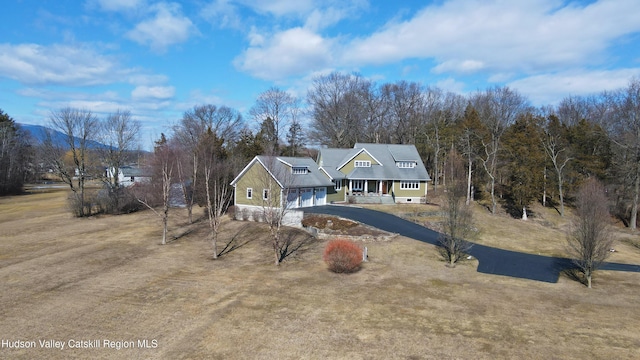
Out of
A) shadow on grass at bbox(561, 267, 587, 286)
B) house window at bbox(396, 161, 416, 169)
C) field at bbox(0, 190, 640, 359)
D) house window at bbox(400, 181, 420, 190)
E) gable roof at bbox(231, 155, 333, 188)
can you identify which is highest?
house window at bbox(396, 161, 416, 169)

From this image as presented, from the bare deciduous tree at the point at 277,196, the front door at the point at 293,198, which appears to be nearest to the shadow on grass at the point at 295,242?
the bare deciduous tree at the point at 277,196

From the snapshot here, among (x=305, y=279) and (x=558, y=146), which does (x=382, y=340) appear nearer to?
(x=305, y=279)

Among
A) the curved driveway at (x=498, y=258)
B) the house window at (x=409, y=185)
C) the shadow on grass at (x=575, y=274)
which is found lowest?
the shadow on grass at (x=575, y=274)

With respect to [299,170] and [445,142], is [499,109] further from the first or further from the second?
[299,170]

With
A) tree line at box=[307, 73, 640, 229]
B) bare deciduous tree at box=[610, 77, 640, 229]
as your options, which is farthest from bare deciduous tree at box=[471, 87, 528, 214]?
bare deciduous tree at box=[610, 77, 640, 229]

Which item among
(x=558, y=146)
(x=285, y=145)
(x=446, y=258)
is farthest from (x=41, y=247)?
(x=558, y=146)

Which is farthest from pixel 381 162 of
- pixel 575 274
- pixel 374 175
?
pixel 575 274

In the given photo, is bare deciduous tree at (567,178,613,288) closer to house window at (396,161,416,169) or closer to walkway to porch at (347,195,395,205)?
walkway to porch at (347,195,395,205)

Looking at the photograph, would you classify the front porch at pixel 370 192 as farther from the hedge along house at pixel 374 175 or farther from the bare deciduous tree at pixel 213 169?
the bare deciduous tree at pixel 213 169
